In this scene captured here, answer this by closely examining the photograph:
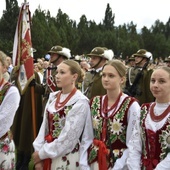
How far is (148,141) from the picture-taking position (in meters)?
3.09

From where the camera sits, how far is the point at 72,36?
48.5 meters

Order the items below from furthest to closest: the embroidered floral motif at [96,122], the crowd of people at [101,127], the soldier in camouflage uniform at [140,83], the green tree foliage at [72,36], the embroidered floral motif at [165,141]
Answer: the green tree foliage at [72,36], the soldier in camouflage uniform at [140,83], the embroidered floral motif at [96,122], the crowd of people at [101,127], the embroidered floral motif at [165,141]

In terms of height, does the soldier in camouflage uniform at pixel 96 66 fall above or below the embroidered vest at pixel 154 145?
above

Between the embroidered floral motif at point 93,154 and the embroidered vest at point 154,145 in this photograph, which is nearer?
the embroidered vest at point 154,145

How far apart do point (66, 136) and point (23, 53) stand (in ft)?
9.48

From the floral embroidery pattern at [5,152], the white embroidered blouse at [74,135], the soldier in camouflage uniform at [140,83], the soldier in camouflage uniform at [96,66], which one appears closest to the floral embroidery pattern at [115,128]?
the white embroidered blouse at [74,135]

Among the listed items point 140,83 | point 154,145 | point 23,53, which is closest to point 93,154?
point 154,145

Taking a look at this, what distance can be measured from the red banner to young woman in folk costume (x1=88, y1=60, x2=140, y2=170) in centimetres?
272

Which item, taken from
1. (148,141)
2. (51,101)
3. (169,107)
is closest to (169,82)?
(169,107)

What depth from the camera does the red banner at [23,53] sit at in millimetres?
5977

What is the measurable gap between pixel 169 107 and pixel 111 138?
643 mm

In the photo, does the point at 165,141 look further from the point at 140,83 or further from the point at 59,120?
the point at 140,83

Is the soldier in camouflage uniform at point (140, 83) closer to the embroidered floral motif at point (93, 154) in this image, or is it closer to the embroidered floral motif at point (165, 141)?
the embroidered floral motif at point (93, 154)

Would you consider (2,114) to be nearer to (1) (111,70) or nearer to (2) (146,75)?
(1) (111,70)
